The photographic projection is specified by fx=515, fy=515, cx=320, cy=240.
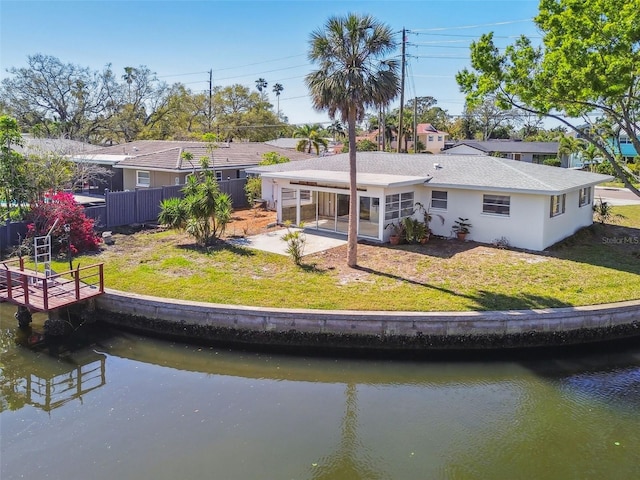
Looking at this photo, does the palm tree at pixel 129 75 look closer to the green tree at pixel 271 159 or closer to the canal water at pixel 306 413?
the green tree at pixel 271 159

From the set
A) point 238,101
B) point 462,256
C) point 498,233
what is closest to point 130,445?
point 462,256

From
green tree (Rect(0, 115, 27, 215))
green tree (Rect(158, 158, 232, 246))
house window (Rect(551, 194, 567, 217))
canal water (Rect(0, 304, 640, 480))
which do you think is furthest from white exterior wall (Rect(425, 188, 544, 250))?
green tree (Rect(0, 115, 27, 215))

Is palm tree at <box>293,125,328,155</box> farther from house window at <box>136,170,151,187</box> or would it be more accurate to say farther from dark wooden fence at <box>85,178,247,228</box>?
dark wooden fence at <box>85,178,247,228</box>

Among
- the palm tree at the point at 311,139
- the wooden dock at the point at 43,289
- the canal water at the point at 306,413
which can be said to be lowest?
the canal water at the point at 306,413

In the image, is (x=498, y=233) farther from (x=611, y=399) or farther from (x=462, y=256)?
(x=611, y=399)

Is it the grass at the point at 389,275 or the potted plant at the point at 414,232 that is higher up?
the potted plant at the point at 414,232

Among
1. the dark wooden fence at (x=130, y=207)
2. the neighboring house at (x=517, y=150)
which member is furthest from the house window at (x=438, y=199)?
the neighboring house at (x=517, y=150)

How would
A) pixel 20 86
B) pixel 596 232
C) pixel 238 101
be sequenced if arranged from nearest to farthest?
pixel 596 232, pixel 20 86, pixel 238 101
